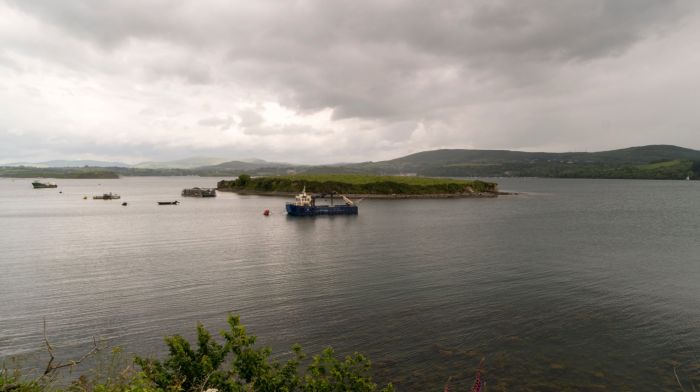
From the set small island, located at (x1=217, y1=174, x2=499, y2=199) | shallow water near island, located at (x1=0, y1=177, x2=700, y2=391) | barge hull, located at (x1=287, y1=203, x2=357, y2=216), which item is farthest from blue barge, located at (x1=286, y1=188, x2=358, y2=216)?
small island, located at (x1=217, y1=174, x2=499, y2=199)

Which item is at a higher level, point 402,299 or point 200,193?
point 200,193

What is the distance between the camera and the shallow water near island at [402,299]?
23484 millimetres

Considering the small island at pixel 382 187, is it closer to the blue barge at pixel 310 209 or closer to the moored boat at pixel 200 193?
the moored boat at pixel 200 193

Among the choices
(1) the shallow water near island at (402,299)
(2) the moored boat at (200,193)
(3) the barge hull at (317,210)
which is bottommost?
(1) the shallow water near island at (402,299)

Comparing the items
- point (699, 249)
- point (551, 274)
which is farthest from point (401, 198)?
point (551, 274)

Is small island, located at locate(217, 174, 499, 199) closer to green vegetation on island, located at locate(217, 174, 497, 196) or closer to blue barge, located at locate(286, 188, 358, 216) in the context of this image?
green vegetation on island, located at locate(217, 174, 497, 196)

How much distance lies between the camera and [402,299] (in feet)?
111

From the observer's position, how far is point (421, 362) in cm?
2289

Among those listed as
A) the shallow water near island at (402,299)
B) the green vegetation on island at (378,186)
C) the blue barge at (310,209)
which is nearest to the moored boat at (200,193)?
the green vegetation on island at (378,186)

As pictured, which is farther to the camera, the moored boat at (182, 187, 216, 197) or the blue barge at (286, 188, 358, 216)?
the moored boat at (182, 187, 216, 197)

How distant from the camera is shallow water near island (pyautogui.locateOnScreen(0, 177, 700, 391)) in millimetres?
23484

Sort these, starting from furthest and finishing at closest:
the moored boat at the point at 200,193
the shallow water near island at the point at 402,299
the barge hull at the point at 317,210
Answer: the moored boat at the point at 200,193 < the barge hull at the point at 317,210 < the shallow water near island at the point at 402,299

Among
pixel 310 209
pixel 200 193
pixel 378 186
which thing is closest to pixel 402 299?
pixel 310 209

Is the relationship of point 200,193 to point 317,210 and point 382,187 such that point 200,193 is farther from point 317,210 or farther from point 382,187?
point 317,210
